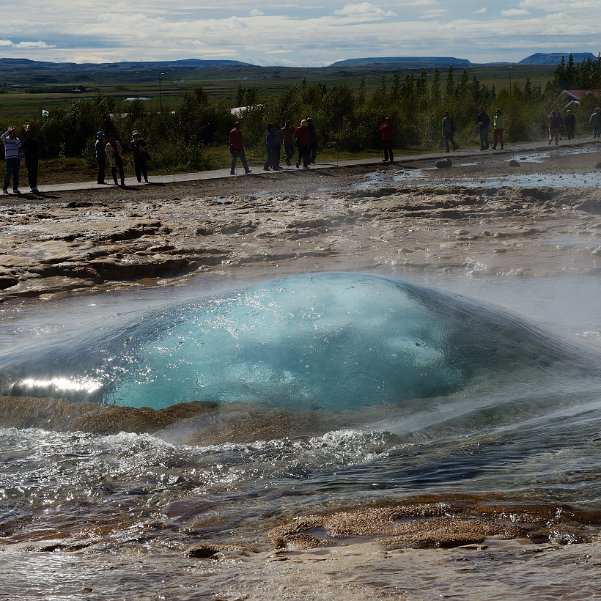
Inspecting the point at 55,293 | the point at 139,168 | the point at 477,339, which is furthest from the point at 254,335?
the point at 139,168

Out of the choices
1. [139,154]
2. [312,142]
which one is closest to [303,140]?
[312,142]

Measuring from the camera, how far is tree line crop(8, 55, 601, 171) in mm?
25219

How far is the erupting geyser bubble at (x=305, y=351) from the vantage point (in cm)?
513

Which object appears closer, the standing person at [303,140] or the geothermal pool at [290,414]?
the geothermal pool at [290,414]

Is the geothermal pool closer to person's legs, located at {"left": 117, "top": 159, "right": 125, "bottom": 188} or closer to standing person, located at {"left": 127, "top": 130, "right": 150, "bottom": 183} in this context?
person's legs, located at {"left": 117, "top": 159, "right": 125, "bottom": 188}

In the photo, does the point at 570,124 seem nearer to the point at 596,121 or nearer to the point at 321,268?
the point at 596,121

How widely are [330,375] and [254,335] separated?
1.68 feet

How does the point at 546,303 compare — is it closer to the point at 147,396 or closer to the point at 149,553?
the point at 147,396

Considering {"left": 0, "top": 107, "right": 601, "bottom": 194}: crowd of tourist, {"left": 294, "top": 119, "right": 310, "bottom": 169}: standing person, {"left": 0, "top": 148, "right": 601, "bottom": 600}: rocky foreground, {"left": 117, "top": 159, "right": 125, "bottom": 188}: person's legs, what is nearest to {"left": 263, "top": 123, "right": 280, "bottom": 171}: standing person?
{"left": 0, "top": 107, "right": 601, "bottom": 194}: crowd of tourist

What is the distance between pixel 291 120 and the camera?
84.6 ft

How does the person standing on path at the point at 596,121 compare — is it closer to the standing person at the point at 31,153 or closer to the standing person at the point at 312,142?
the standing person at the point at 312,142

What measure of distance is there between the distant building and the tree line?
65.7 inches

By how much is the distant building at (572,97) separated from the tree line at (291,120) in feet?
5.48

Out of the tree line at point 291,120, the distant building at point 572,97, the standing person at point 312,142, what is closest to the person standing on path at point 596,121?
A: the tree line at point 291,120
